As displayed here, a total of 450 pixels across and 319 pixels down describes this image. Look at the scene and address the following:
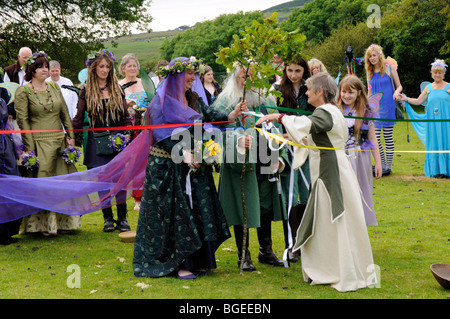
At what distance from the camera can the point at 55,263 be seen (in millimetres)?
6047

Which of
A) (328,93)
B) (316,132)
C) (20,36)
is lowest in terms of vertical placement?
(316,132)

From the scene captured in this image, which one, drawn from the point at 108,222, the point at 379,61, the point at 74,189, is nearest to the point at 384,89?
the point at 379,61

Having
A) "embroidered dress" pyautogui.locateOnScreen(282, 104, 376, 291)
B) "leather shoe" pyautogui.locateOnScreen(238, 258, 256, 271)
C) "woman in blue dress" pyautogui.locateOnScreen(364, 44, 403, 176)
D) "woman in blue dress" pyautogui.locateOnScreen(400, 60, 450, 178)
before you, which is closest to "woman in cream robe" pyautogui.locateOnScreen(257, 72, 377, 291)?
"embroidered dress" pyautogui.locateOnScreen(282, 104, 376, 291)

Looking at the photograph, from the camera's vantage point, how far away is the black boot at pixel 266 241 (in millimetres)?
5887

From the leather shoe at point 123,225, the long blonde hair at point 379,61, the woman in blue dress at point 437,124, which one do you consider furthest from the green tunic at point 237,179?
the woman in blue dress at point 437,124

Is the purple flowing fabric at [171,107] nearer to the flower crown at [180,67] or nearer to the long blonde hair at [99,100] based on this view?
the flower crown at [180,67]

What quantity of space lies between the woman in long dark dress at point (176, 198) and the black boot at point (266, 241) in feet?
2.00

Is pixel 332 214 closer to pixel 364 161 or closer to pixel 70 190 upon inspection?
pixel 364 161

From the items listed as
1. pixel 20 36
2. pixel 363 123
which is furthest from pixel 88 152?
pixel 20 36

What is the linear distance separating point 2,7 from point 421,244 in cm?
2485

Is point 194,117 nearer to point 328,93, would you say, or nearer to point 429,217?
point 328,93

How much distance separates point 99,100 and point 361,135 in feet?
11.0

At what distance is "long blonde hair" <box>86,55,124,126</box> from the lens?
727 cm

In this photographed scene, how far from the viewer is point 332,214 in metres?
4.90
